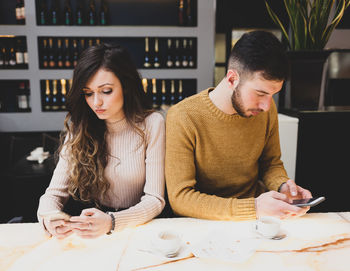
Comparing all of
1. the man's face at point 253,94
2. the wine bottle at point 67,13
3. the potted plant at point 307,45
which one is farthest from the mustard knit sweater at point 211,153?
the wine bottle at point 67,13

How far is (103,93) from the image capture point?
1.44 metres

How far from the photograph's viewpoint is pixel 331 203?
2.40 metres

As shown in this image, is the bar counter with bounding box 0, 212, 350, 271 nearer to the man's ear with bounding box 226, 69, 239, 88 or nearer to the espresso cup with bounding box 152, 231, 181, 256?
the espresso cup with bounding box 152, 231, 181, 256

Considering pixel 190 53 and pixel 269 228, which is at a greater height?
pixel 190 53

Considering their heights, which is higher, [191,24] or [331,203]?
[191,24]

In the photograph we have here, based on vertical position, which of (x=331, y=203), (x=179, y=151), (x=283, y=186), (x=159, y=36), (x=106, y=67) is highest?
(x=159, y=36)

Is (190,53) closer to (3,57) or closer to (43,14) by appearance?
(43,14)

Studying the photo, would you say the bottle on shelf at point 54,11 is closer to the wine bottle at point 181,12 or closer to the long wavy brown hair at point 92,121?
the wine bottle at point 181,12

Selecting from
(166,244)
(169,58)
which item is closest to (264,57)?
(166,244)

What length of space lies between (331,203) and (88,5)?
304 cm

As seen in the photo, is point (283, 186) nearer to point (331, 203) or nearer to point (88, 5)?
point (331, 203)

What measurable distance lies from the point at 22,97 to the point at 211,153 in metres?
2.70

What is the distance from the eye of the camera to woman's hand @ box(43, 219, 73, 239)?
1.05 m

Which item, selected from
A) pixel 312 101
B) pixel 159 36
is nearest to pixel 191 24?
pixel 159 36
